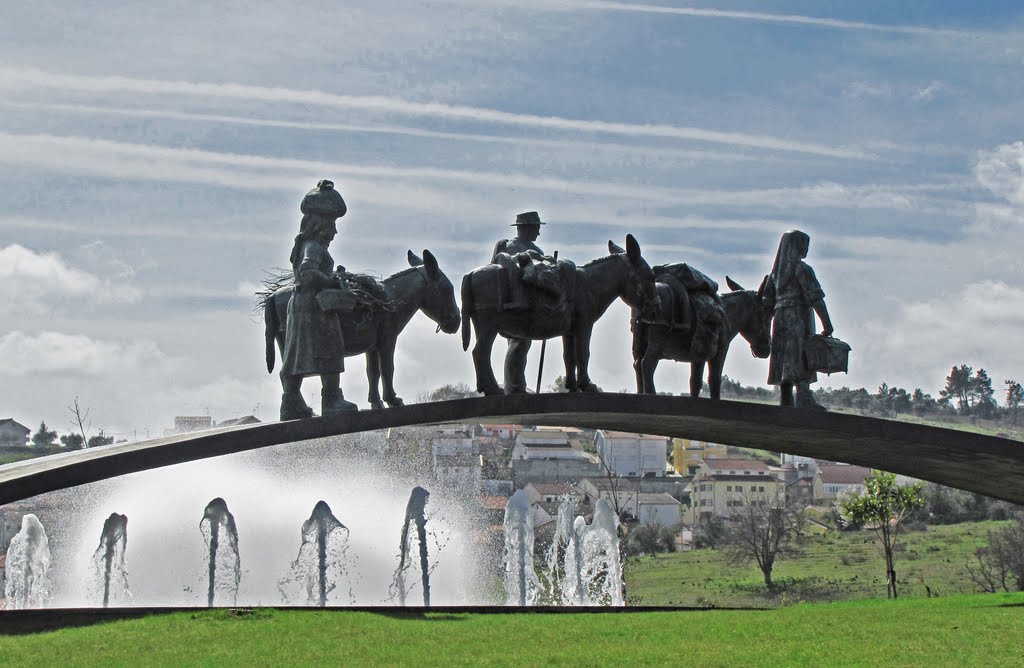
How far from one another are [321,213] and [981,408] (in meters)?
94.4

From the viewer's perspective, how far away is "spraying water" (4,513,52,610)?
28.0m

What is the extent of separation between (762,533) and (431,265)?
4049cm

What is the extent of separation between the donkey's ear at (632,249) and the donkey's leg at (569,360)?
90cm

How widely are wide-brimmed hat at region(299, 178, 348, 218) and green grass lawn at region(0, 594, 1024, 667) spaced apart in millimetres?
4435

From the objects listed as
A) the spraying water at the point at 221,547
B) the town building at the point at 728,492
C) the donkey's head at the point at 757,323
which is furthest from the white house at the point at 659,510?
the donkey's head at the point at 757,323

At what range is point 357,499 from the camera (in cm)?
3959

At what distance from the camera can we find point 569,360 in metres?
12.1

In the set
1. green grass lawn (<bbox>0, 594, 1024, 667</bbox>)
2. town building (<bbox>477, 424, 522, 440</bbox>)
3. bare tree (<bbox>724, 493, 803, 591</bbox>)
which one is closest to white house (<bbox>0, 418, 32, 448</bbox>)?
town building (<bbox>477, 424, 522, 440</bbox>)

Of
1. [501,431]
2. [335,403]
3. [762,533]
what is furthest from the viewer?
[501,431]

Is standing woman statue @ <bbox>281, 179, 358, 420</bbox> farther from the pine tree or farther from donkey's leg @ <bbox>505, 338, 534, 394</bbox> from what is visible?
the pine tree

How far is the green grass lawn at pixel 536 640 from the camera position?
13.1 metres

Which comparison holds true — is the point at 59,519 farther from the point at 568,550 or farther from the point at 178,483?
the point at 568,550

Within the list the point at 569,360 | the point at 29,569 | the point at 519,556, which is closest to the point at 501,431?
the point at 519,556

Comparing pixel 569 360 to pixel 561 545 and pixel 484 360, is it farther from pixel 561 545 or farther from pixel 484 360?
pixel 561 545
